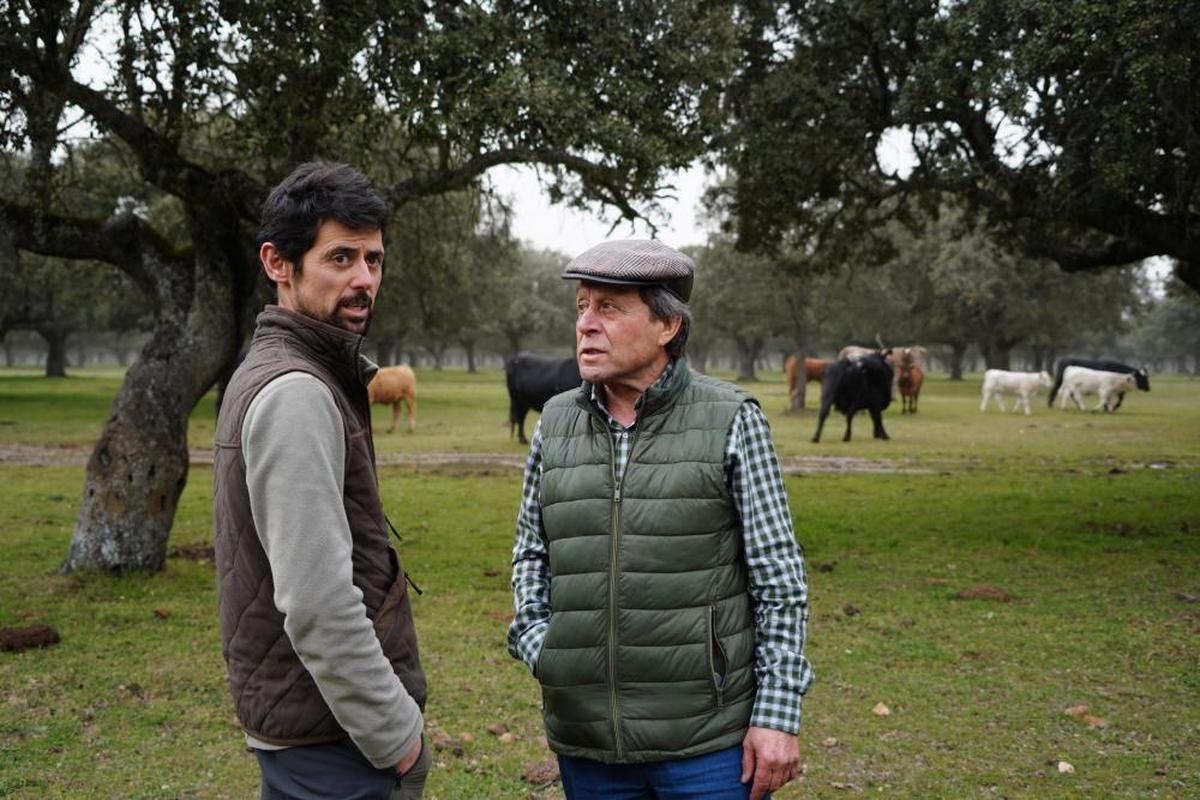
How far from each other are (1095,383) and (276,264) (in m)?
34.9

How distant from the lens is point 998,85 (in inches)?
334

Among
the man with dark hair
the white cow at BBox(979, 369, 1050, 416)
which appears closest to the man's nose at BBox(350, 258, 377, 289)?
the man with dark hair

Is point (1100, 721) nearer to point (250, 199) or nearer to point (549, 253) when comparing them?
point (250, 199)

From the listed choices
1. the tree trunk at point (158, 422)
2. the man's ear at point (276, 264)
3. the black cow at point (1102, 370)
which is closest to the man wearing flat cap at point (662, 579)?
the man's ear at point (276, 264)

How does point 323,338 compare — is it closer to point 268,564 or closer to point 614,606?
point 268,564

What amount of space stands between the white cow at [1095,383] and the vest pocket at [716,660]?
Result: 1315 inches

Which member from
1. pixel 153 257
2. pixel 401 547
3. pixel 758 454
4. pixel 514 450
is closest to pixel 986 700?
pixel 758 454

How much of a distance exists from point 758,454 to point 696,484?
19cm

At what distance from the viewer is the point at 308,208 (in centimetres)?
238

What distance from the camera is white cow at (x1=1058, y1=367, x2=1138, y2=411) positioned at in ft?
105

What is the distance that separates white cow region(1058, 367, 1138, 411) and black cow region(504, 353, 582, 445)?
66.2 ft

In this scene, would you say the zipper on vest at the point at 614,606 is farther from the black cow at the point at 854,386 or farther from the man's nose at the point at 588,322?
the black cow at the point at 854,386

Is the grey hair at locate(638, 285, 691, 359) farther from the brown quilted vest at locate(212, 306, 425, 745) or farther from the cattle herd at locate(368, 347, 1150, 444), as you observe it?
the cattle herd at locate(368, 347, 1150, 444)

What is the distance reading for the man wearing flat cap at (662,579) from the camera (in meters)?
2.55
